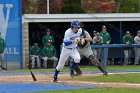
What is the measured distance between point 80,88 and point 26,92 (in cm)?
147

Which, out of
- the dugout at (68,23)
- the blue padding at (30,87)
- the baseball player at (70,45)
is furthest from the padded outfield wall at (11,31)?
the blue padding at (30,87)

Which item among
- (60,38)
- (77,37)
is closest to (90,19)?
(60,38)

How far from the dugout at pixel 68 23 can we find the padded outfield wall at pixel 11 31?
13.5 inches

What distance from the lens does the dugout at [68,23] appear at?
26.8m

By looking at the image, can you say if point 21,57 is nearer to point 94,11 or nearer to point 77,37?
point 94,11

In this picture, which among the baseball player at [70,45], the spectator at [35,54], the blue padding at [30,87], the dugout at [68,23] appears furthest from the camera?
the dugout at [68,23]

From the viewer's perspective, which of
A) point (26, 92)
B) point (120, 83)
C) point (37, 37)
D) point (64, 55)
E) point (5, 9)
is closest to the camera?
point (26, 92)

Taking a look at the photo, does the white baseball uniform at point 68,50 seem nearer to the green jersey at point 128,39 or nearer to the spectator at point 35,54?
the spectator at point 35,54

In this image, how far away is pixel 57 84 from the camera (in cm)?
1483

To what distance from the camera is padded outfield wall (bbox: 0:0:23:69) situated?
26109mm

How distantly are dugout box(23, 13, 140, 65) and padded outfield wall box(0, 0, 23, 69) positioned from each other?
0.34 metres

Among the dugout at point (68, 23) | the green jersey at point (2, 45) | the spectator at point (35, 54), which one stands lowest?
the spectator at point (35, 54)

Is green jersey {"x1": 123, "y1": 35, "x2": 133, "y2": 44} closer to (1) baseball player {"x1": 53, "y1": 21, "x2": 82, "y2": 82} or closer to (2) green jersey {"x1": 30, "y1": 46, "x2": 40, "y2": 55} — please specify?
(2) green jersey {"x1": 30, "y1": 46, "x2": 40, "y2": 55}

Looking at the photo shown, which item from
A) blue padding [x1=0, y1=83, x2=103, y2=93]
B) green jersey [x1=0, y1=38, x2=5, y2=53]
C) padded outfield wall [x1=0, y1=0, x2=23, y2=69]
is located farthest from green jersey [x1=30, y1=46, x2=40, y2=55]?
blue padding [x1=0, y1=83, x2=103, y2=93]
